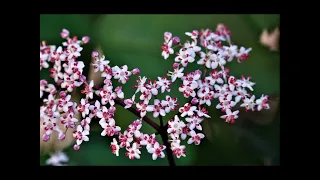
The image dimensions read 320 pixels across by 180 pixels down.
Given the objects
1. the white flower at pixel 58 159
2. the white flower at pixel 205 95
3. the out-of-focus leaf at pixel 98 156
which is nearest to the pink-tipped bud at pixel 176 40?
the white flower at pixel 205 95

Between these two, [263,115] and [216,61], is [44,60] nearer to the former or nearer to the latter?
[216,61]

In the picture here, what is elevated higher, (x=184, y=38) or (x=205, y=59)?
(x=184, y=38)

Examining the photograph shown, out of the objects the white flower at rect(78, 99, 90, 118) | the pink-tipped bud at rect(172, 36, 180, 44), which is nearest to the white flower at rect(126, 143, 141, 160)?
the white flower at rect(78, 99, 90, 118)

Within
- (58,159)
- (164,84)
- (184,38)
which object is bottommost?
(58,159)

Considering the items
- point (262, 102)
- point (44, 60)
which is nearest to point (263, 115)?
point (262, 102)

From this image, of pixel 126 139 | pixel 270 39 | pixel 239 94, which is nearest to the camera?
pixel 126 139

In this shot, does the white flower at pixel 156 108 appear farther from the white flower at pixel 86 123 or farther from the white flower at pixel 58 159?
the white flower at pixel 58 159

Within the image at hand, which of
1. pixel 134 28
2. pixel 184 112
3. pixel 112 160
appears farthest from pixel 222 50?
pixel 112 160
